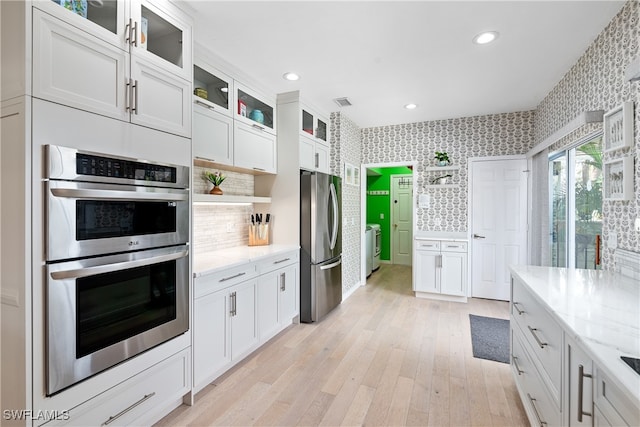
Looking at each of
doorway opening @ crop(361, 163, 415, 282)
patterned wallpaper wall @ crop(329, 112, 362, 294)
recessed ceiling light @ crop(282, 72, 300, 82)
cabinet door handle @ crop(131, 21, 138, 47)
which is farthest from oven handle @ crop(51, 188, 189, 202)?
doorway opening @ crop(361, 163, 415, 282)

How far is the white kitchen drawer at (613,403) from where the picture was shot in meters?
0.79

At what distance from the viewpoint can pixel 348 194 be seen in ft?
15.1

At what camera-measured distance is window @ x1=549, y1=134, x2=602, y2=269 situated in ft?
8.72

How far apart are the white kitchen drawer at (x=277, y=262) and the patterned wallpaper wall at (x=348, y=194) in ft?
4.03

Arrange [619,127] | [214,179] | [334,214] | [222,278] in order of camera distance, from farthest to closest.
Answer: [334,214], [214,179], [222,278], [619,127]

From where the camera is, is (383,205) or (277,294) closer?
(277,294)

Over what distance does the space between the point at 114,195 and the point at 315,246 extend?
220 cm

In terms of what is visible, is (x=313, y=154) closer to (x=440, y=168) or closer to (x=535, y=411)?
(x=440, y=168)

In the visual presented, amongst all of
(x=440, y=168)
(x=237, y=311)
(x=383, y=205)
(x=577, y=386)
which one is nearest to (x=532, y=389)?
(x=577, y=386)

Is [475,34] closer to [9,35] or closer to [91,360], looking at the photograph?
[9,35]

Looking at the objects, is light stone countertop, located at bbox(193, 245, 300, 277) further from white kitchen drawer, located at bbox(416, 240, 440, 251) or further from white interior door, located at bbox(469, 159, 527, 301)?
white interior door, located at bbox(469, 159, 527, 301)

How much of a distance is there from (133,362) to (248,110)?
243 cm

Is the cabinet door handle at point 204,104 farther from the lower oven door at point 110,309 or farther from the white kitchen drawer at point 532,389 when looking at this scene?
the white kitchen drawer at point 532,389

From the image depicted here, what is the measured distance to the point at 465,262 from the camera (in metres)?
4.23
